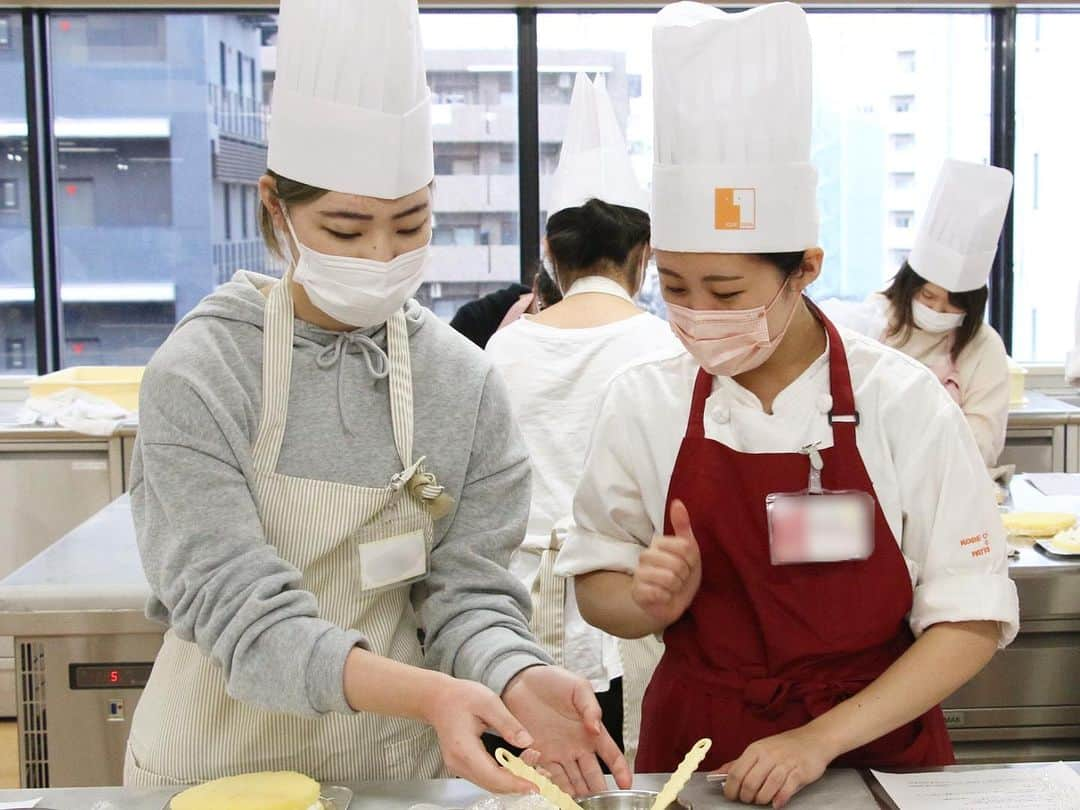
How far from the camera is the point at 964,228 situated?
322 cm

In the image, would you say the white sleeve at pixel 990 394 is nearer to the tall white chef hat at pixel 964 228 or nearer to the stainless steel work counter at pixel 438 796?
the tall white chef hat at pixel 964 228

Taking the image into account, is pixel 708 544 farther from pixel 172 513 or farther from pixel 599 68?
pixel 599 68

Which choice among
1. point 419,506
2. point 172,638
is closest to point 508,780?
point 419,506

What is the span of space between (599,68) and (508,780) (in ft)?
12.9

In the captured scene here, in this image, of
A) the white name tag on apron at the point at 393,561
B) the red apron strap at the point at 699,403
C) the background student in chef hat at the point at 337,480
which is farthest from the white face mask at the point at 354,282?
the red apron strap at the point at 699,403

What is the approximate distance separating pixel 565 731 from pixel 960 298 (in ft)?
8.14

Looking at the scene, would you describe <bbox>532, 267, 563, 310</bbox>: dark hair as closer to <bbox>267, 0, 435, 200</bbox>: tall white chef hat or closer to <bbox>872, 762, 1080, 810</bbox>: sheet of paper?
<bbox>267, 0, 435, 200</bbox>: tall white chef hat

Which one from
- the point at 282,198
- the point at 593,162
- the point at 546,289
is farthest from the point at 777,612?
the point at 546,289

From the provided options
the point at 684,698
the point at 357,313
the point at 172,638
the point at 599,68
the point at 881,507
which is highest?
the point at 599,68

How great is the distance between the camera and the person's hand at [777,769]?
46.1 inches

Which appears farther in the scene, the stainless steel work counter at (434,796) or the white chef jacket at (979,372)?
the white chef jacket at (979,372)

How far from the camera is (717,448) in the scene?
1347mm

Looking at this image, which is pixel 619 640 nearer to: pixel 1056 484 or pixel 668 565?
pixel 668 565

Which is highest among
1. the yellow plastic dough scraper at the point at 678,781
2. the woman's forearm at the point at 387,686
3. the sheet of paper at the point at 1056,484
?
the woman's forearm at the point at 387,686
